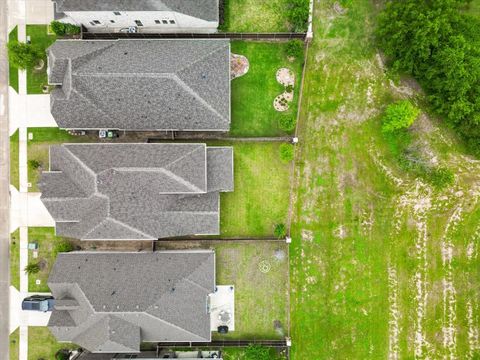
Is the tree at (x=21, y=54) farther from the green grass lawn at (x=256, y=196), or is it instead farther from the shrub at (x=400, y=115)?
the shrub at (x=400, y=115)

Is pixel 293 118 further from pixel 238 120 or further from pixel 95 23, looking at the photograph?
pixel 95 23

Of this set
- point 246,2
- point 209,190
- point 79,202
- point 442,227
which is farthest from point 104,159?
point 442,227

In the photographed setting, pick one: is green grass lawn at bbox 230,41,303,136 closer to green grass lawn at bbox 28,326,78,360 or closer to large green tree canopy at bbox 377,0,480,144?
large green tree canopy at bbox 377,0,480,144

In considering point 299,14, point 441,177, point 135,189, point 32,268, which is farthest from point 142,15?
point 441,177

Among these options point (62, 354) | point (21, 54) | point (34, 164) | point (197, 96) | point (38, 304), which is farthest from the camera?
point (62, 354)

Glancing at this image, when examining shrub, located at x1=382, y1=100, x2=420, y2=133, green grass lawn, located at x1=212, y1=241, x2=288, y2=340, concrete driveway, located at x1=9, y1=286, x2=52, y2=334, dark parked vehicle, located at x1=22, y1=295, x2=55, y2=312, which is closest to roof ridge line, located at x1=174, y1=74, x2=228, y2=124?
green grass lawn, located at x1=212, y1=241, x2=288, y2=340

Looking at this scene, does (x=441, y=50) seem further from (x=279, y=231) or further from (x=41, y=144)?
(x=41, y=144)

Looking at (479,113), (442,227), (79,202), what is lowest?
(442,227)
